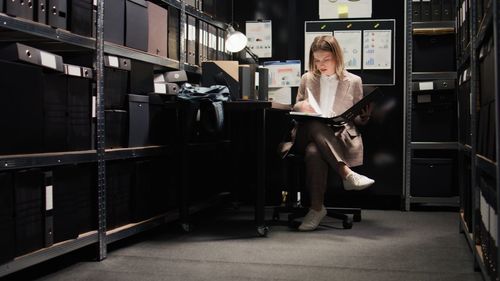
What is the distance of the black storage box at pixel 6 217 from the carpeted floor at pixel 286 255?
288mm

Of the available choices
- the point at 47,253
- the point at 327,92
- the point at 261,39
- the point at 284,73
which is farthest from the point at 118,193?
the point at 261,39

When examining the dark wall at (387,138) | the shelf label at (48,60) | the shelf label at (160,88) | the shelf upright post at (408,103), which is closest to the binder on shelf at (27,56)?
the shelf label at (48,60)

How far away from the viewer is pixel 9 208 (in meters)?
1.90

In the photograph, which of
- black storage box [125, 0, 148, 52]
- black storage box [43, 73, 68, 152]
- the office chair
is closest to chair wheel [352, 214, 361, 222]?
the office chair

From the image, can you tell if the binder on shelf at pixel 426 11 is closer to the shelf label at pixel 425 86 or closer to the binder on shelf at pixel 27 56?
the shelf label at pixel 425 86

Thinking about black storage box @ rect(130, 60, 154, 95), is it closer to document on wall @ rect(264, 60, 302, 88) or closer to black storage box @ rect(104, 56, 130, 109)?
black storage box @ rect(104, 56, 130, 109)

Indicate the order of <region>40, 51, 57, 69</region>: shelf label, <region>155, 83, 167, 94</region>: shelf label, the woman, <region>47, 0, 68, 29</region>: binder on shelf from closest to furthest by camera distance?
<region>40, 51, 57, 69</region>: shelf label, <region>47, 0, 68, 29</region>: binder on shelf, <region>155, 83, 167, 94</region>: shelf label, the woman

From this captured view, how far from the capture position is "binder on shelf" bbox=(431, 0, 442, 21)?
3928mm

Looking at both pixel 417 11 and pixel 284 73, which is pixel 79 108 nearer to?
pixel 284 73

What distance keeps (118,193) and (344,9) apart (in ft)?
7.66

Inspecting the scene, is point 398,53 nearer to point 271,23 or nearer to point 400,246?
point 271,23

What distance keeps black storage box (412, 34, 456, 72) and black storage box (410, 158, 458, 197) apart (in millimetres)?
651

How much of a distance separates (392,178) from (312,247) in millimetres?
1581

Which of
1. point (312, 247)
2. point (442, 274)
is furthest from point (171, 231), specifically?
point (442, 274)
